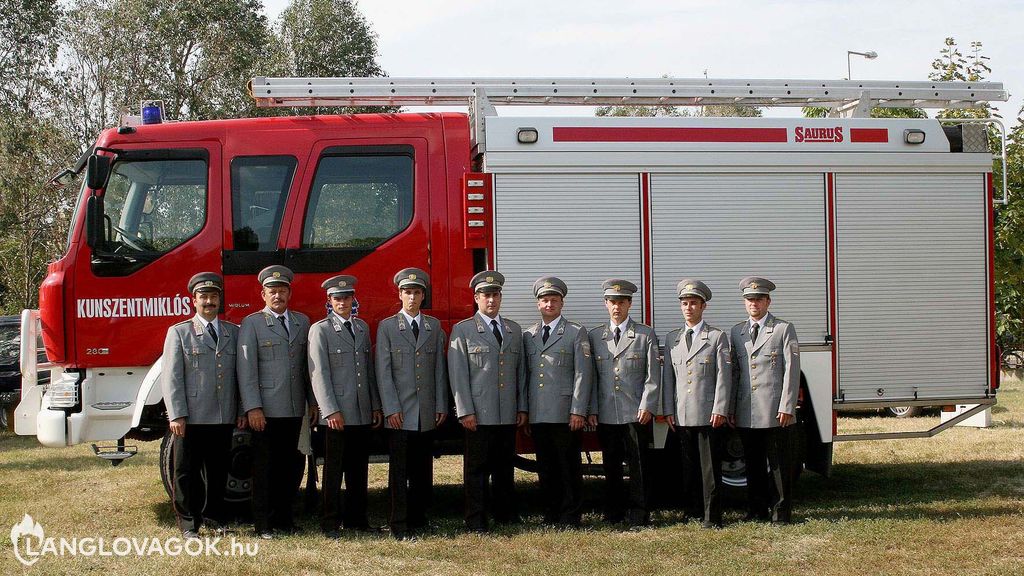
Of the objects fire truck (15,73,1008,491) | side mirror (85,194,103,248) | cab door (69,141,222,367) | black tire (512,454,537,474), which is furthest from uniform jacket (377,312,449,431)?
side mirror (85,194,103,248)

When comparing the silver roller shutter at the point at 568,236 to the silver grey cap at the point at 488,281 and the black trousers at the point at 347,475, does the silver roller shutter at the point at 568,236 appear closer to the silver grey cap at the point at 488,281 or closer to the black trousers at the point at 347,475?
the silver grey cap at the point at 488,281

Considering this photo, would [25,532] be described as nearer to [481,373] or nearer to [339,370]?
[339,370]

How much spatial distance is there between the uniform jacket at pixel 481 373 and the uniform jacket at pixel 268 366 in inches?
41.6

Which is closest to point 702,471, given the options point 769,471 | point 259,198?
point 769,471

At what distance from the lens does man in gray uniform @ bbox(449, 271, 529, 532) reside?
632cm

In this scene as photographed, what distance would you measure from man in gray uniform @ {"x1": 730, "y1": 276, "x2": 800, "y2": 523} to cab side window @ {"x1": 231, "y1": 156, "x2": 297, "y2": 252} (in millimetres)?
3263

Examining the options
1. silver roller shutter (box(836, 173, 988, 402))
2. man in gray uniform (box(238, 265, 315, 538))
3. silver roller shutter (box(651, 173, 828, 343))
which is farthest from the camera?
→ silver roller shutter (box(836, 173, 988, 402))

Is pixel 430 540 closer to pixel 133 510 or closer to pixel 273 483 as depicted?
pixel 273 483

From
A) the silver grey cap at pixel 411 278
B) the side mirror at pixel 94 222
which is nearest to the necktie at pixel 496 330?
the silver grey cap at pixel 411 278

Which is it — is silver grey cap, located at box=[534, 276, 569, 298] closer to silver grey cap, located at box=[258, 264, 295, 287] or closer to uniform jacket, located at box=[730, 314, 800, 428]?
uniform jacket, located at box=[730, 314, 800, 428]

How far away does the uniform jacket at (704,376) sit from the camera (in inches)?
253

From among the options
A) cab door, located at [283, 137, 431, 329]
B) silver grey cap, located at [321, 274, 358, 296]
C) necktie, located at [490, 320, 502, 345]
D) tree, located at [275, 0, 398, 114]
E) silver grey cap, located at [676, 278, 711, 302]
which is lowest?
necktie, located at [490, 320, 502, 345]

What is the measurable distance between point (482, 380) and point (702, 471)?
64.2 inches

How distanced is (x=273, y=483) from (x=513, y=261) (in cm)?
221
